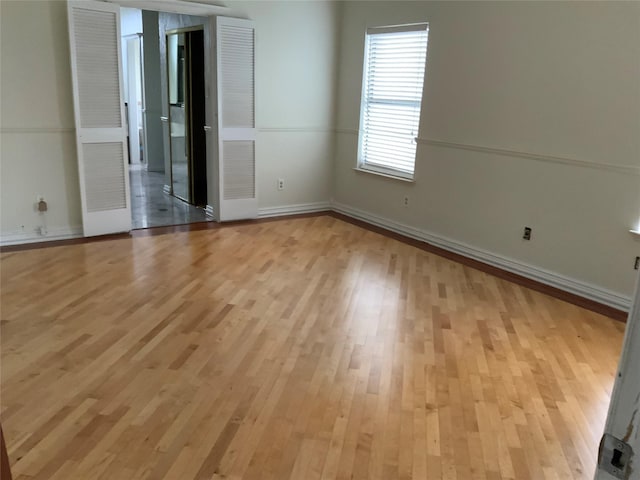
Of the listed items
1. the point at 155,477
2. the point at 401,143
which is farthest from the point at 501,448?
the point at 401,143

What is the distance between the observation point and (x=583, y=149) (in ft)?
13.0

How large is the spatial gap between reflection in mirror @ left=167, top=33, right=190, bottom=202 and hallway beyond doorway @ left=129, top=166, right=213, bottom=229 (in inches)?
10.3

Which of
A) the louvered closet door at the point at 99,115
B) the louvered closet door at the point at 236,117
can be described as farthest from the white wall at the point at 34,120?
the louvered closet door at the point at 236,117

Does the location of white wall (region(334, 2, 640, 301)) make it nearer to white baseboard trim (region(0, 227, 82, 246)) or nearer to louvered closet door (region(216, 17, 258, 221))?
louvered closet door (region(216, 17, 258, 221))

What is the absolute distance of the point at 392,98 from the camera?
5.64 metres

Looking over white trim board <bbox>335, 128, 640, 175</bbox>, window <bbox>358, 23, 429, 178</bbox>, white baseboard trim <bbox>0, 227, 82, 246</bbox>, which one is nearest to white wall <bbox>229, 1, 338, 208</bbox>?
window <bbox>358, 23, 429, 178</bbox>

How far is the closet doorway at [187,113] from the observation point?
6.27 meters

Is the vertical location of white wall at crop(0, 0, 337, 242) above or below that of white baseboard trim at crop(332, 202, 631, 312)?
above

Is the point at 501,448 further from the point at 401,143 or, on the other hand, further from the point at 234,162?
the point at 234,162

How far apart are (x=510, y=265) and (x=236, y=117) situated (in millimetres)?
3196

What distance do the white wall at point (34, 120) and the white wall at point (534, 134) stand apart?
326cm

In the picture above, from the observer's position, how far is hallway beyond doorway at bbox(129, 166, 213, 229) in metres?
5.68

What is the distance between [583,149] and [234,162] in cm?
345

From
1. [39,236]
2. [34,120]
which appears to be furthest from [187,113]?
[39,236]
